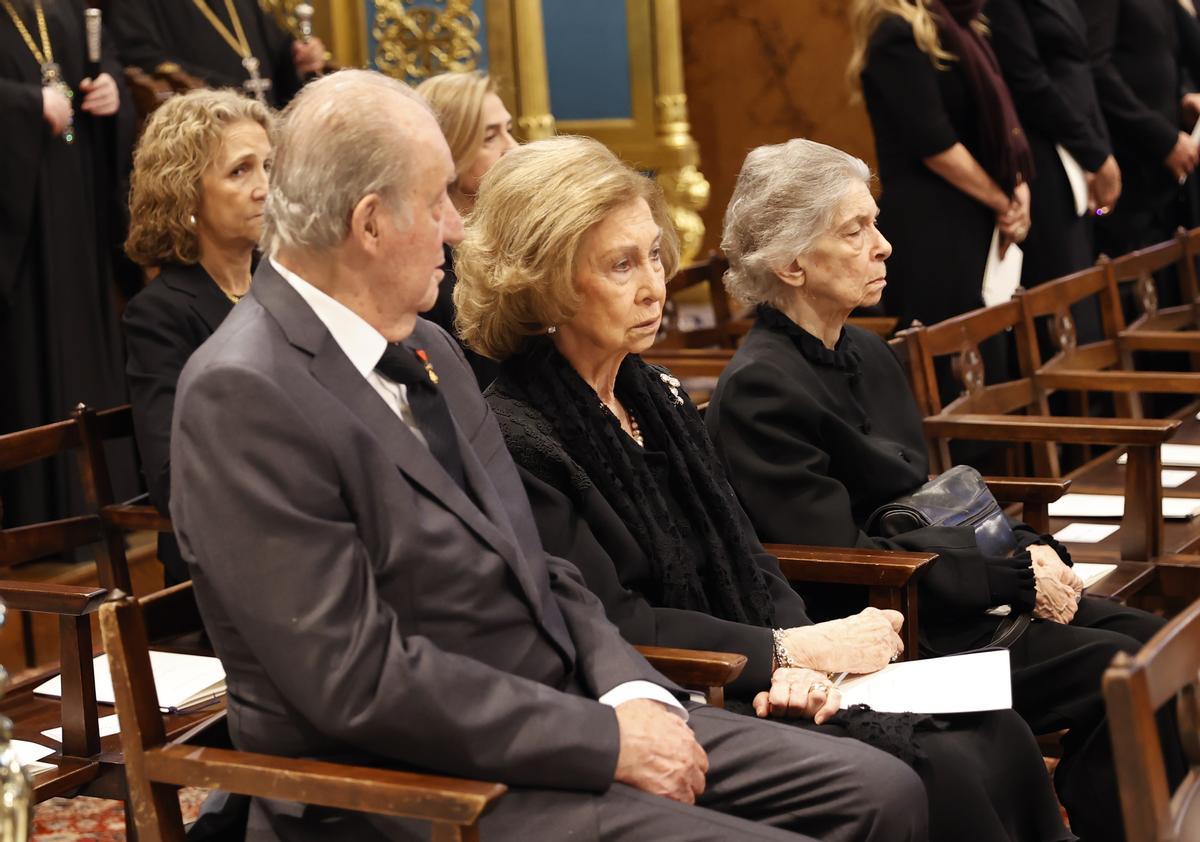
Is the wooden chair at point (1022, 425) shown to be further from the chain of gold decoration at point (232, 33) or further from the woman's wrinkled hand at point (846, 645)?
the chain of gold decoration at point (232, 33)

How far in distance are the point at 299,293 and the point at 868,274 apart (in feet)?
4.62

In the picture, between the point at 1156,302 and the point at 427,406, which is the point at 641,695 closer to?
the point at 427,406

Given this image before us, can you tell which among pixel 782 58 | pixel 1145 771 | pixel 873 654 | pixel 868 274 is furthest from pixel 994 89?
pixel 782 58

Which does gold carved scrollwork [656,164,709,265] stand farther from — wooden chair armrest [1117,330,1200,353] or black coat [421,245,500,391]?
black coat [421,245,500,391]

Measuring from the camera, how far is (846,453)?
3.17m

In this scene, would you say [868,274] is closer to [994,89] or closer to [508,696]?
[508,696]

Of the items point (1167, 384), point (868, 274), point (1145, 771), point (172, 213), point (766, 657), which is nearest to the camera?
point (1145, 771)

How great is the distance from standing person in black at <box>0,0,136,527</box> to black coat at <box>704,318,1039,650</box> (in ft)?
8.70

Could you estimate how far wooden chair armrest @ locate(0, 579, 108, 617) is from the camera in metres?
2.59

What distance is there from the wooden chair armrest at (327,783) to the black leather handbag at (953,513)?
4.66 ft

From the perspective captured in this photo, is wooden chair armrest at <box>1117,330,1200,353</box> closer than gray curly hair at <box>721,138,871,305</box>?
No

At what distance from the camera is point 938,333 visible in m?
4.00

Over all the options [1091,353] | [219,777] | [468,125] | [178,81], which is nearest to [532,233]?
[219,777]

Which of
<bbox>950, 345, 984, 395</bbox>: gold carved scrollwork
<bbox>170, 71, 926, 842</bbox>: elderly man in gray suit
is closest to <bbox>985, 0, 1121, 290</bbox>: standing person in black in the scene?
<bbox>950, 345, 984, 395</bbox>: gold carved scrollwork
